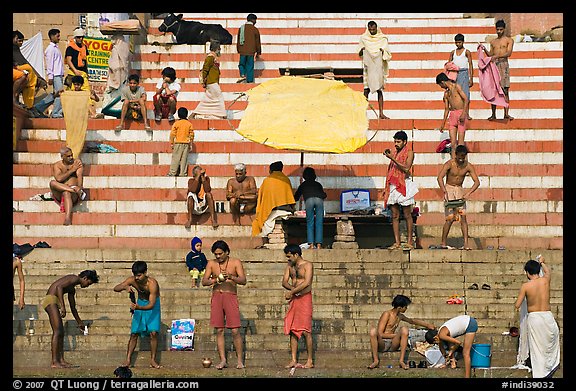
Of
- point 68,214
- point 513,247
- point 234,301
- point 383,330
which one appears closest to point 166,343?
point 234,301

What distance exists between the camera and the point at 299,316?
1529 cm

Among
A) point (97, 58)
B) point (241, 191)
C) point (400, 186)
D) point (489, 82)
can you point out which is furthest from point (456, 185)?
point (97, 58)

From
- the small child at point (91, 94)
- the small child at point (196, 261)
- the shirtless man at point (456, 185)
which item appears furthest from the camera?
the small child at point (91, 94)

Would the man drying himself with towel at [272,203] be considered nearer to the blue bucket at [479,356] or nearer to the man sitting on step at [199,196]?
the man sitting on step at [199,196]

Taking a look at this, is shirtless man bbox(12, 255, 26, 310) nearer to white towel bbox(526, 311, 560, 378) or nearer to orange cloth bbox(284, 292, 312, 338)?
orange cloth bbox(284, 292, 312, 338)

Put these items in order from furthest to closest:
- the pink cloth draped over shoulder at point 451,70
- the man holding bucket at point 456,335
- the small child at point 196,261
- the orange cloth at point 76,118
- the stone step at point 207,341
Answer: the pink cloth draped over shoulder at point 451,70
the orange cloth at point 76,118
the small child at point 196,261
the stone step at point 207,341
the man holding bucket at point 456,335

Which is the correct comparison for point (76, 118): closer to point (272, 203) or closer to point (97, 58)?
point (97, 58)

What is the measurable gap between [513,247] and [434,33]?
6508 millimetres

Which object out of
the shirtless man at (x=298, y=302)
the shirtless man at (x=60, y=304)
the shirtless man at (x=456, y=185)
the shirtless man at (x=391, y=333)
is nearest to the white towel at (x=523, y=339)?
the shirtless man at (x=391, y=333)

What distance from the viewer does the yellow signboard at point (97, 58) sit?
75.1 feet

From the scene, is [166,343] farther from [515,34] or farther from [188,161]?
[515,34]

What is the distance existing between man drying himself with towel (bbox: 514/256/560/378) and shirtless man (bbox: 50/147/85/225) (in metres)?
6.47

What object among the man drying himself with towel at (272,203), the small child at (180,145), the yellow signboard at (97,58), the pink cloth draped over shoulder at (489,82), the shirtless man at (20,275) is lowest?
the shirtless man at (20,275)

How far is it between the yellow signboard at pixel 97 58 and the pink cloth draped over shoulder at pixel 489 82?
238 inches
